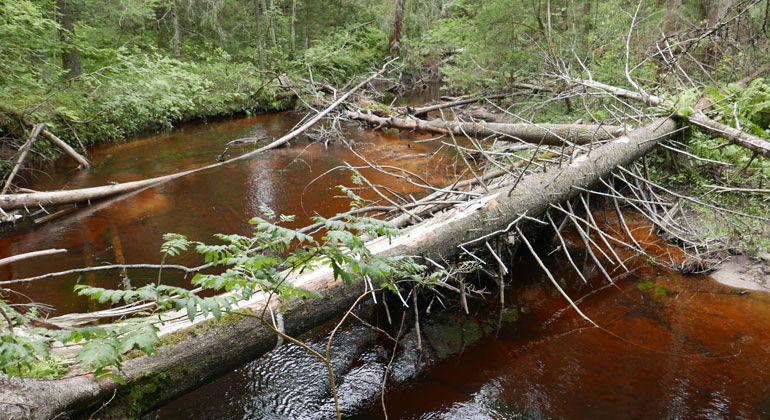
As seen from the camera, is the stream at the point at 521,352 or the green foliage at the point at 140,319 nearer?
the green foliage at the point at 140,319

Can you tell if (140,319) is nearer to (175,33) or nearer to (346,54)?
(175,33)

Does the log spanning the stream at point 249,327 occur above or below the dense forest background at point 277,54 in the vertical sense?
below

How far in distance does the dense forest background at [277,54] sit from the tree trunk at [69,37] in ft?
0.11

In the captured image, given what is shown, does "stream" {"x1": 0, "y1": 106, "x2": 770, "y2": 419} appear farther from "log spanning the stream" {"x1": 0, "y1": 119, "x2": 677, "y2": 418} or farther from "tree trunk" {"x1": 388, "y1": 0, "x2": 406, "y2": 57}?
"tree trunk" {"x1": 388, "y1": 0, "x2": 406, "y2": 57}

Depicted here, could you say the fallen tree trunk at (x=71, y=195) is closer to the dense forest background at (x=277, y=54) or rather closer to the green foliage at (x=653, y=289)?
the dense forest background at (x=277, y=54)

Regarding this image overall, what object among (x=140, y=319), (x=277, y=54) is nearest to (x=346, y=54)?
(x=277, y=54)

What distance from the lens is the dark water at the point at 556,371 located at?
2873 millimetres

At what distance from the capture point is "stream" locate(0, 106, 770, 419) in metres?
2.90

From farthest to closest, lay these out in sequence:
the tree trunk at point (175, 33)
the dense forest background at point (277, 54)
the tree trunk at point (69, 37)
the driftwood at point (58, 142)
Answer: the tree trunk at point (175, 33)
the tree trunk at point (69, 37)
the dense forest background at point (277, 54)
the driftwood at point (58, 142)

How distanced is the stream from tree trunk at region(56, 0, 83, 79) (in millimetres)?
6592

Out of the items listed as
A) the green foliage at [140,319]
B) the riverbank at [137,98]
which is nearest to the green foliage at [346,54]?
the riverbank at [137,98]

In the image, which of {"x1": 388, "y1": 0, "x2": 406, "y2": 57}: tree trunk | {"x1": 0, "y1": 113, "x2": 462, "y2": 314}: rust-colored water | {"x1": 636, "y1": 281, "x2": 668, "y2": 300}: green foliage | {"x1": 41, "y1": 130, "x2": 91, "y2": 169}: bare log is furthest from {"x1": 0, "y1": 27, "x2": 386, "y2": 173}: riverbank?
{"x1": 636, "y1": 281, "x2": 668, "y2": 300}: green foliage

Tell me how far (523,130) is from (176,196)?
6.19 metres

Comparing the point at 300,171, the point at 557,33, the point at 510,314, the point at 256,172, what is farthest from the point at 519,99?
the point at 510,314
